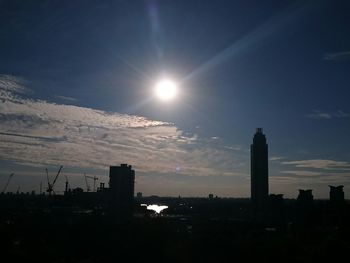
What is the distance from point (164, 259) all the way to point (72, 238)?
4332cm

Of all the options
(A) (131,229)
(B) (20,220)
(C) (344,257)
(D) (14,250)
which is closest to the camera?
(D) (14,250)

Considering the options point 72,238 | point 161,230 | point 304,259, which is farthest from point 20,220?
point 304,259

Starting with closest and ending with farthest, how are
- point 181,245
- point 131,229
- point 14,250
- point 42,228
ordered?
point 14,250, point 181,245, point 131,229, point 42,228

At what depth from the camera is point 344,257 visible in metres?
86.4

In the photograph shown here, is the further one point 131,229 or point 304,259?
point 131,229

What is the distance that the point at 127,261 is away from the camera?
100938 millimetres

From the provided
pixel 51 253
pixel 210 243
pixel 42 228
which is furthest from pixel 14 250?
pixel 42 228

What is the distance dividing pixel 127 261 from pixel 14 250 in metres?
28.1

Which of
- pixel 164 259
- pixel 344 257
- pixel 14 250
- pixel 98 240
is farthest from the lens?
pixel 98 240

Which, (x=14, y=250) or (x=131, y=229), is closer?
(x=14, y=250)

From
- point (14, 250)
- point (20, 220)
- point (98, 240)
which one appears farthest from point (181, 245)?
point (20, 220)

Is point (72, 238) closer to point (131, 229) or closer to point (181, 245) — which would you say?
point (131, 229)

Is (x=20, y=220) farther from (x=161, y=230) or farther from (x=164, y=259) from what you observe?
(x=164, y=259)

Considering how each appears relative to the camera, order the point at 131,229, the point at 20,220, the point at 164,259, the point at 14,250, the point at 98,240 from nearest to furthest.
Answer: the point at 14,250, the point at 164,259, the point at 98,240, the point at 131,229, the point at 20,220
